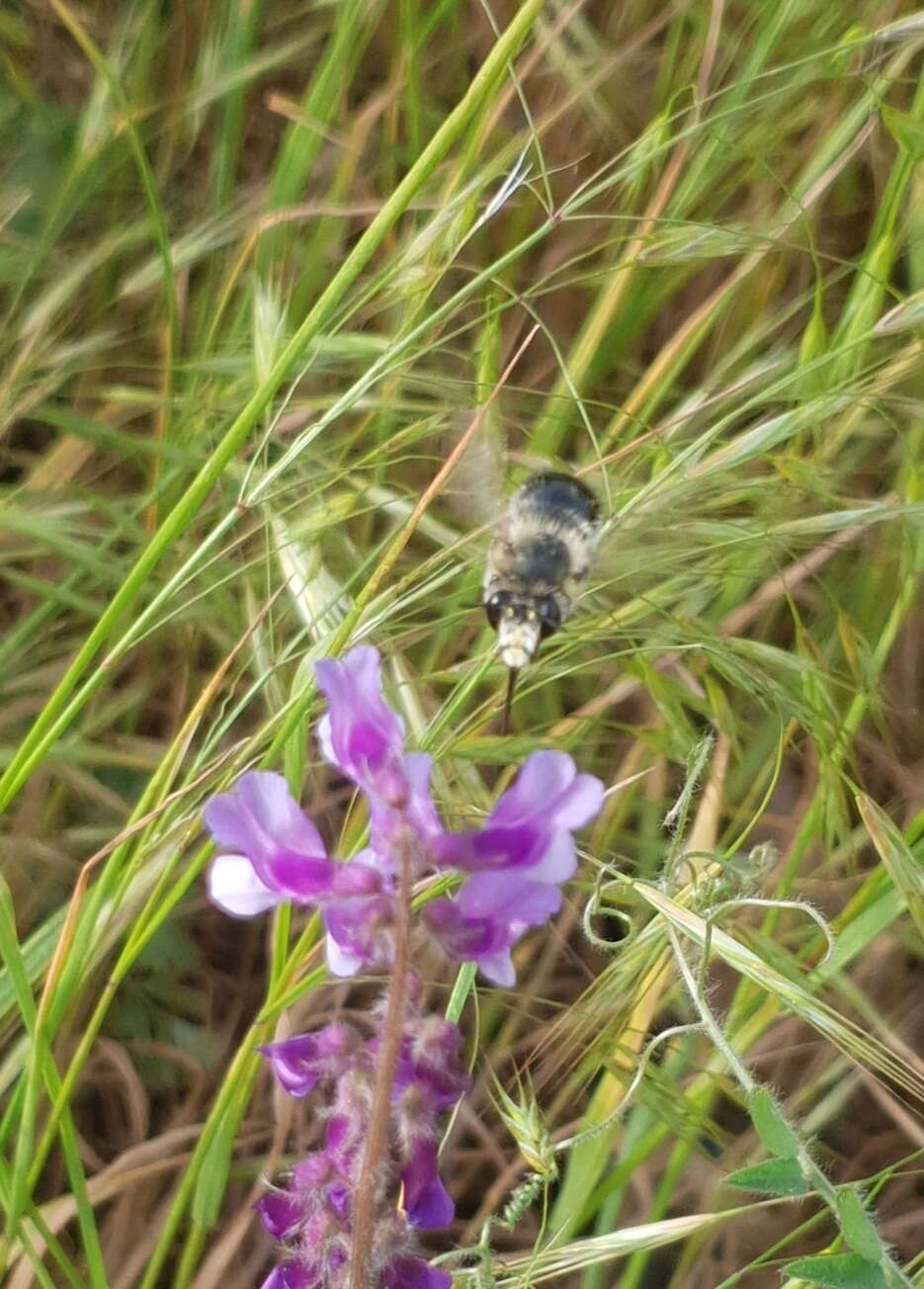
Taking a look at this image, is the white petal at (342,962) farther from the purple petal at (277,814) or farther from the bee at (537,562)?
the bee at (537,562)

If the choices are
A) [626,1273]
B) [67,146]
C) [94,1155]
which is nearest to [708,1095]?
[626,1273]

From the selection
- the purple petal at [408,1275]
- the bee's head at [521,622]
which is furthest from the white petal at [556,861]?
the bee's head at [521,622]

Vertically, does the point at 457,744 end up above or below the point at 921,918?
above

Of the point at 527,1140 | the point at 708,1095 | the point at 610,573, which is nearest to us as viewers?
the point at 527,1140

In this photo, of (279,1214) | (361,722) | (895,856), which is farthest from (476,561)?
(279,1214)

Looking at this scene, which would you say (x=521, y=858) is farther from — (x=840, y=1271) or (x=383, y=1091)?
(x=840, y=1271)

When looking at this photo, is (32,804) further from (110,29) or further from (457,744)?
(110,29)

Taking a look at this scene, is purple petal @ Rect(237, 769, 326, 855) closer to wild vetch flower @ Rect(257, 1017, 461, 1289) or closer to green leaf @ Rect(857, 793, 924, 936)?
wild vetch flower @ Rect(257, 1017, 461, 1289)
